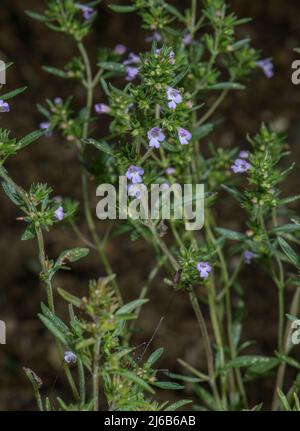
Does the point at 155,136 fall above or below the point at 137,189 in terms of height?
above

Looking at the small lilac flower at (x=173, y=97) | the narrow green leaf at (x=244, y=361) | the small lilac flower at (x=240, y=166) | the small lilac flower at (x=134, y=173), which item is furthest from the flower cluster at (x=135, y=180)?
the narrow green leaf at (x=244, y=361)

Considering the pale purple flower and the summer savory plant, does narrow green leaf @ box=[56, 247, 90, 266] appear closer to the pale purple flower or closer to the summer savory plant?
the summer savory plant

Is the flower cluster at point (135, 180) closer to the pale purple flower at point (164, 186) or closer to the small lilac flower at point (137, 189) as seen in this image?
the small lilac flower at point (137, 189)

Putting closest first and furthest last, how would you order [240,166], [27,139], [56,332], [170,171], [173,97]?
[56,332]
[173,97]
[27,139]
[240,166]
[170,171]

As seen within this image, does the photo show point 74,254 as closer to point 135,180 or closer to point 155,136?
point 135,180

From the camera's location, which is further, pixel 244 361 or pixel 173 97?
pixel 244 361

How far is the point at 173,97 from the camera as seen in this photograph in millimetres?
2021

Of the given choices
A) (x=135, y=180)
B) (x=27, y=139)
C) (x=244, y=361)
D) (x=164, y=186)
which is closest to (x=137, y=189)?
(x=135, y=180)

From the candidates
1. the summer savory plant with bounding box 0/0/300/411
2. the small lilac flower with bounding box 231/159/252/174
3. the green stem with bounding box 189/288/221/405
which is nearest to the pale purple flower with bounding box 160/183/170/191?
the summer savory plant with bounding box 0/0/300/411

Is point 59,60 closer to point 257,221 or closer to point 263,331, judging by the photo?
point 263,331

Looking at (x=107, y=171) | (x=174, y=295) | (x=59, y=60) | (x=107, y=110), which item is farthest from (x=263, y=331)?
(x=59, y=60)

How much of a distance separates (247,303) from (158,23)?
1.79 m

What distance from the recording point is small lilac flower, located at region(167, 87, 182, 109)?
201 cm

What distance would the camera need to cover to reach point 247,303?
3.78m
